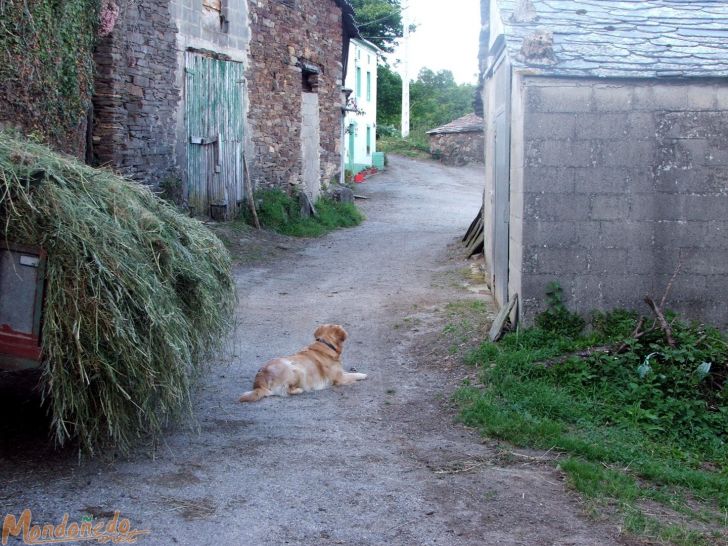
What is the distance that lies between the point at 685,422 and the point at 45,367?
190 inches

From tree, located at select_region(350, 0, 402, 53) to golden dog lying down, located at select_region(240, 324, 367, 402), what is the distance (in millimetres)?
32322

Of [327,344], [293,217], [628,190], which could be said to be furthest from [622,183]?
[293,217]

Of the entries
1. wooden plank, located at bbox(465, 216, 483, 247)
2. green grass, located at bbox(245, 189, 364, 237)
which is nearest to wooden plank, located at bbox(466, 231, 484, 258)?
wooden plank, located at bbox(465, 216, 483, 247)

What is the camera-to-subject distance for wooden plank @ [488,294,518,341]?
7.81 meters

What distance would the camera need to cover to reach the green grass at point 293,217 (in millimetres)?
16453

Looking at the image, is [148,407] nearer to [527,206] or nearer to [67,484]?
[67,484]

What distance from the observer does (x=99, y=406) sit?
170 inches

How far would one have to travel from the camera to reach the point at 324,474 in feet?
15.7

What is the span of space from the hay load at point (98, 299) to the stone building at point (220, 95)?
19.0ft

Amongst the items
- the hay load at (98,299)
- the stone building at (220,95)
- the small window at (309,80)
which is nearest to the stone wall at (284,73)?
the stone building at (220,95)

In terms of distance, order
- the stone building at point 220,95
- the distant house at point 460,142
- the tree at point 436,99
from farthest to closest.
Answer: the tree at point 436,99, the distant house at point 460,142, the stone building at point 220,95

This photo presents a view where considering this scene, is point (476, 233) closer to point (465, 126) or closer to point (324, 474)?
point (324, 474)

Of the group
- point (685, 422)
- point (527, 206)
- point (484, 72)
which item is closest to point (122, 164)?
point (484, 72)

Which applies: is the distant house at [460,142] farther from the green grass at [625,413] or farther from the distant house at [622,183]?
the green grass at [625,413]
